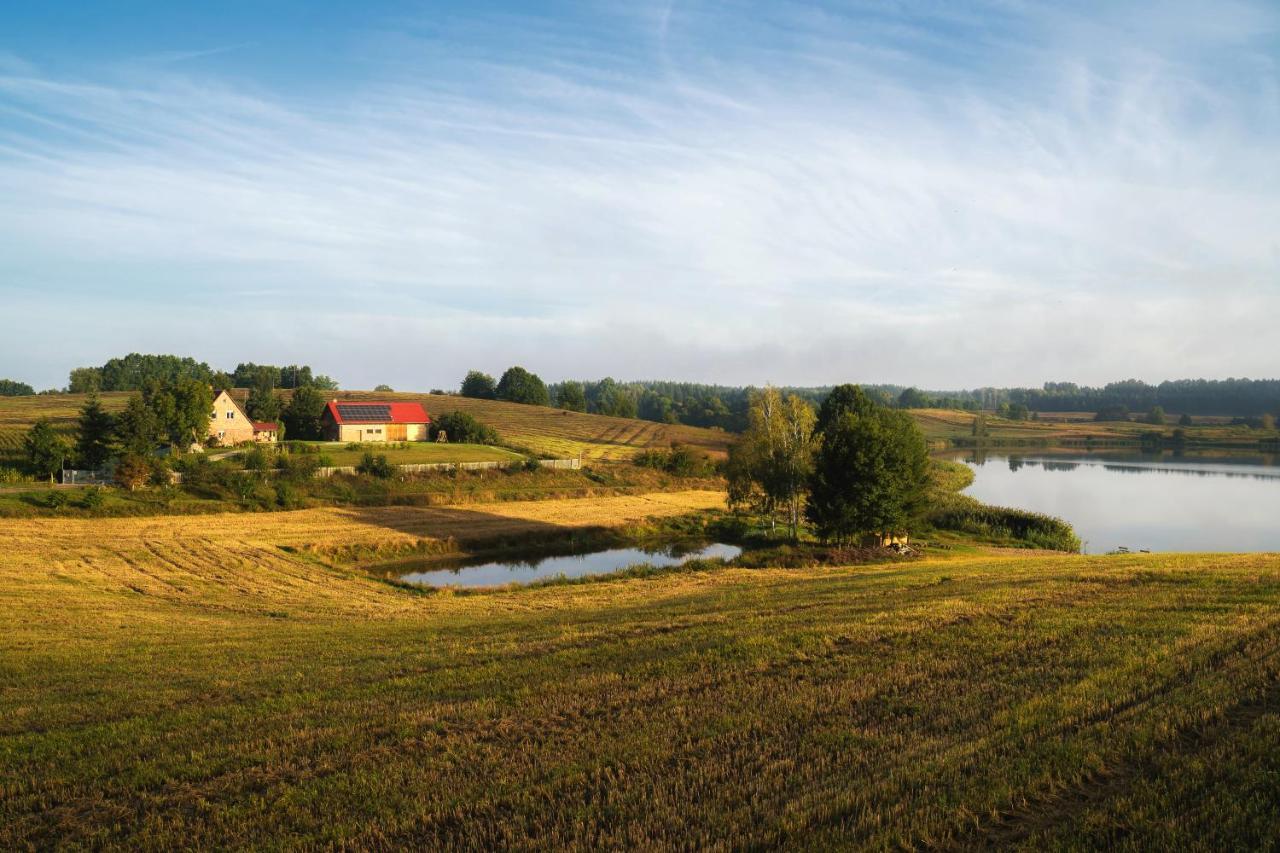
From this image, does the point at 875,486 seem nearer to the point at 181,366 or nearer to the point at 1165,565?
the point at 1165,565

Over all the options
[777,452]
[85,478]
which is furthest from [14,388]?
[777,452]

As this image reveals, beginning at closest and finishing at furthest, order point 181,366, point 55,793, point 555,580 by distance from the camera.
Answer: point 55,793, point 555,580, point 181,366

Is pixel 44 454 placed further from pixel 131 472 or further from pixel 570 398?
pixel 570 398

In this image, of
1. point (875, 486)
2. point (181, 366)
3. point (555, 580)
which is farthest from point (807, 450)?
point (181, 366)

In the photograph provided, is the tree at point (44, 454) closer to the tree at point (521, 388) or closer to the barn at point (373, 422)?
the barn at point (373, 422)

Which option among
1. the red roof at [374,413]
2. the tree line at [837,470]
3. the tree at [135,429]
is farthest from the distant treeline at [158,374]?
the tree line at [837,470]

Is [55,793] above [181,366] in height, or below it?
below
